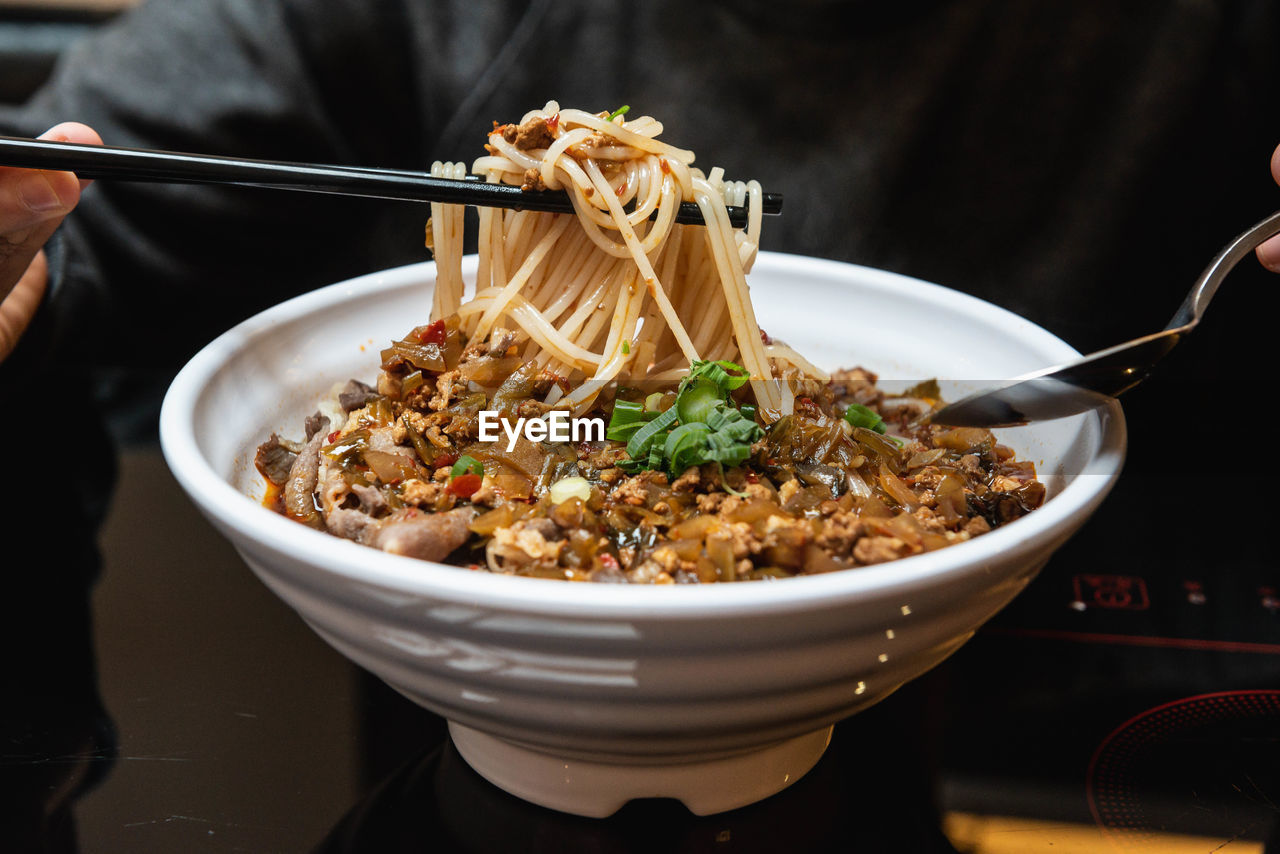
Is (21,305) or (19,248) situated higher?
(19,248)

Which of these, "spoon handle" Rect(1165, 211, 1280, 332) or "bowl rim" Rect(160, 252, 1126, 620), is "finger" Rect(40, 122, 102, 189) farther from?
"spoon handle" Rect(1165, 211, 1280, 332)

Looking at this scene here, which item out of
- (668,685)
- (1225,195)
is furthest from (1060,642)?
(1225,195)

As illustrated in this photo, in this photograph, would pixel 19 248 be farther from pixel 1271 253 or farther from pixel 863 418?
pixel 1271 253

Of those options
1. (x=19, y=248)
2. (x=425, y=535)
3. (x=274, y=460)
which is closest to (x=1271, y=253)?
(x=425, y=535)

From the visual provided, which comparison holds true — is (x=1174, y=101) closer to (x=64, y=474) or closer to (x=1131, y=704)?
(x=1131, y=704)

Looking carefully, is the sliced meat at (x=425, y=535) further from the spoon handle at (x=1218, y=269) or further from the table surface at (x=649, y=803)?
the spoon handle at (x=1218, y=269)

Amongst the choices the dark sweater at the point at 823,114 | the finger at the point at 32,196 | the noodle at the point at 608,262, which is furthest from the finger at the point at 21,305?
the noodle at the point at 608,262

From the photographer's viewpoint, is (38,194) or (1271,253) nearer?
(38,194)
